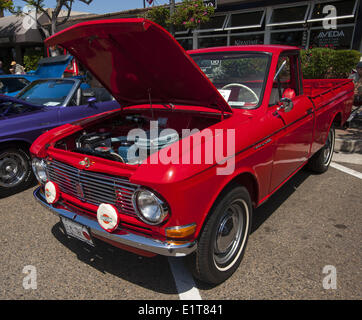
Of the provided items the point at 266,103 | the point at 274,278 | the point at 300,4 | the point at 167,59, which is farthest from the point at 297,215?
the point at 300,4

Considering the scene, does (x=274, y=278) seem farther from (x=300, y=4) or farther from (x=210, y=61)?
(x=300, y=4)

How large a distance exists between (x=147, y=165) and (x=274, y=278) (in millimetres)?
1445

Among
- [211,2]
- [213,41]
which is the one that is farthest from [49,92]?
[213,41]

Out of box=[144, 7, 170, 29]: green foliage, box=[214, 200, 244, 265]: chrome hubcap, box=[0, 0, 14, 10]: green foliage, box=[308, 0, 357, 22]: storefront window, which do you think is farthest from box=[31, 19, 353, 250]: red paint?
box=[0, 0, 14, 10]: green foliage

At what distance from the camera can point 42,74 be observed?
7699 mm

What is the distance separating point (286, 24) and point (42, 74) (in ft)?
31.7

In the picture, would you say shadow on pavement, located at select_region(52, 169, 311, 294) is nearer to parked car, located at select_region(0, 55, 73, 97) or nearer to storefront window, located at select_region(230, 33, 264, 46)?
parked car, located at select_region(0, 55, 73, 97)

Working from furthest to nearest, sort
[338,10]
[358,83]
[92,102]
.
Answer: [338,10] < [358,83] < [92,102]

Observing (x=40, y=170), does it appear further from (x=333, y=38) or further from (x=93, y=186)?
(x=333, y=38)

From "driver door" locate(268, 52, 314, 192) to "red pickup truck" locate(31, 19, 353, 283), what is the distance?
0.06ft

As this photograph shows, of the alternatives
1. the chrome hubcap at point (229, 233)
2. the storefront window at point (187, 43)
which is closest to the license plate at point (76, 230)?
the chrome hubcap at point (229, 233)

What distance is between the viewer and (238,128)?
7.74 ft

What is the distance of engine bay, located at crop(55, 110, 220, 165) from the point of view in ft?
8.77

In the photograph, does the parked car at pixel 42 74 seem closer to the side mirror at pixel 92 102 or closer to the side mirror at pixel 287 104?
the side mirror at pixel 92 102
